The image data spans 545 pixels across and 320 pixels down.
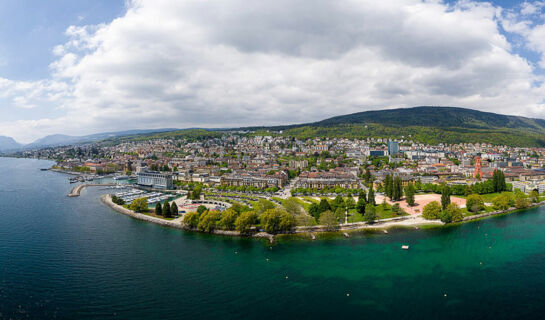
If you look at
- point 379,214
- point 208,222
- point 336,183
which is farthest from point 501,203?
point 208,222

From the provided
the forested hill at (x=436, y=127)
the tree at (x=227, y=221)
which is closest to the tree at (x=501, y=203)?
the tree at (x=227, y=221)

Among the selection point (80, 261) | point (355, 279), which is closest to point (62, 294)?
point (80, 261)

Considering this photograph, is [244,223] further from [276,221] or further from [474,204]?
[474,204]

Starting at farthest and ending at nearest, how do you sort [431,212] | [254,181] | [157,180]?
[157,180] < [254,181] < [431,212]

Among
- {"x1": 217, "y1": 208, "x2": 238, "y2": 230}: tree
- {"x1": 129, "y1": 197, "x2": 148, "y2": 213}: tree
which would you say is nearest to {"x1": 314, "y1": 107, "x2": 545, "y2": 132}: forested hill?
{"x1": 129, "y1": 197, "x2": 148, "y2": 213}: tree

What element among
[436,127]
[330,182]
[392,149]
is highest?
[436,127]

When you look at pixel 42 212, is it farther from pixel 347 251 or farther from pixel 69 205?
pixel 347 251
